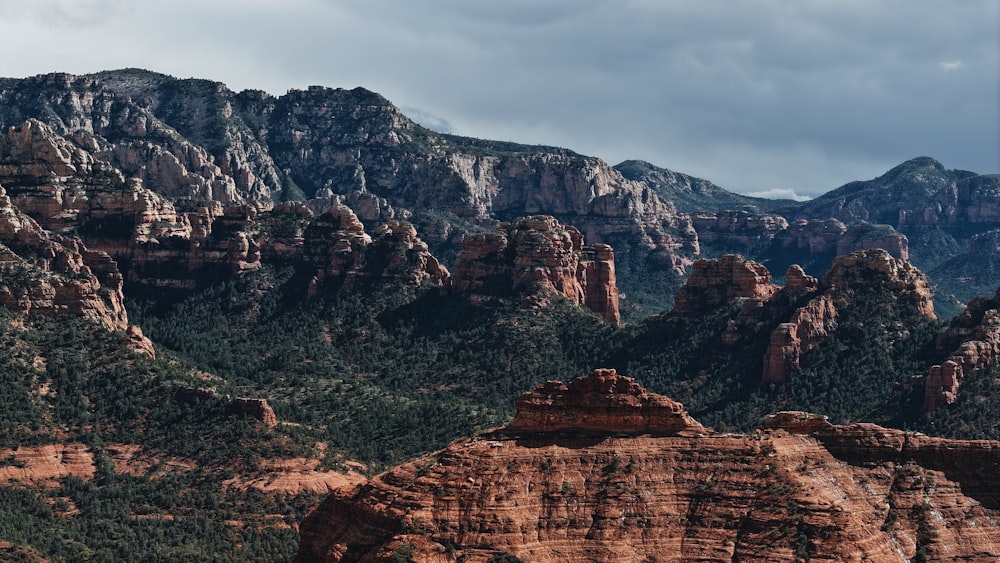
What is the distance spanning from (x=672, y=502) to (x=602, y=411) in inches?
394

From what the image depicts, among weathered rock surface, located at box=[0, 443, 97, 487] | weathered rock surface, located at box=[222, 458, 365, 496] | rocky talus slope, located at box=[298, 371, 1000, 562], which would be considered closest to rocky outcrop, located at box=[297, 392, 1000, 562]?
rocky talus slope, located at box=[298, 371, 1000, 562]

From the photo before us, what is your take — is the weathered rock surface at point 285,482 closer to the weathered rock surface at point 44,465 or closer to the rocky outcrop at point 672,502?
the weathered rock surface at point 44,465

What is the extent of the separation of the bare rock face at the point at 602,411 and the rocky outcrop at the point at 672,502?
2.95 ft

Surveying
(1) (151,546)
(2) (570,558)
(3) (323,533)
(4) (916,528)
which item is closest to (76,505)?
(1) (151,546)

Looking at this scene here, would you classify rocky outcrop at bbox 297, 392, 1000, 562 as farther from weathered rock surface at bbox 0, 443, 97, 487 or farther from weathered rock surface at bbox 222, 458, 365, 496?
weathered rock surface at bbox 0, 443, 97, 487

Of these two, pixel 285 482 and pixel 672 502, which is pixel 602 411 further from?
pixel 285 482

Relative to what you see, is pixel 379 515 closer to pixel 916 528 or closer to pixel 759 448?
pixel 759 448

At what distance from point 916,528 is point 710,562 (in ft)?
63.2

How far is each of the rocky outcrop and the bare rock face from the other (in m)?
0.90

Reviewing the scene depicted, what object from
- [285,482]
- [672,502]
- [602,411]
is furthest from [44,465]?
[672,502]

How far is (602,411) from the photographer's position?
136 metres

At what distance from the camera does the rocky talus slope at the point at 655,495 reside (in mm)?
125250

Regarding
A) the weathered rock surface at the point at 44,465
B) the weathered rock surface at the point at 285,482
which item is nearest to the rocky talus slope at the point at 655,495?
the weathered rock surface at the point at 285,482

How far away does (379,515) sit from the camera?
420 feet
